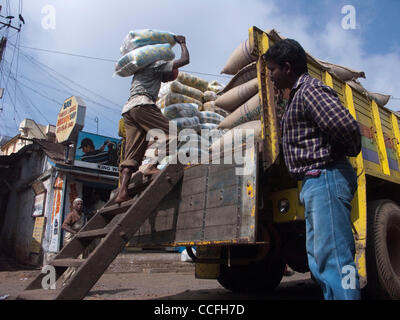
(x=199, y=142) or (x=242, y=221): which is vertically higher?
(x=199, y=142)

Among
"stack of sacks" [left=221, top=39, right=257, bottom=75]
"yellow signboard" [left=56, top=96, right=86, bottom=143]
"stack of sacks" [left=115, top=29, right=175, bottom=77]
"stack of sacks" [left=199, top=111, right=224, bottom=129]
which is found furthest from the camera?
"yellow signboard" [left=56, top=96, right=86, bottom=143]

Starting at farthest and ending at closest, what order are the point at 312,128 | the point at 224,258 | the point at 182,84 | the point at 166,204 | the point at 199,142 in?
the point at 182,84 → the point at 199,142 → the point at 224,258 → the point at 166,204 → the point at 312,128

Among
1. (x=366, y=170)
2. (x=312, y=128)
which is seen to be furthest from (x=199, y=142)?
(x=312, y=128)

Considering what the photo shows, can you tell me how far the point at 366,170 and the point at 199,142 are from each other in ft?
6.96

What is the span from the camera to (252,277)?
454 centimetres

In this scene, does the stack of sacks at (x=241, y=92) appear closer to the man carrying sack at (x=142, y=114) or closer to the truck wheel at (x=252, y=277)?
the man carrying sack at (x=142, y=114)

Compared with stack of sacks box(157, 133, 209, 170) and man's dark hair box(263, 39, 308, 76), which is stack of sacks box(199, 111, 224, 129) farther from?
man's dark hair box(263, 39, 308, 76)

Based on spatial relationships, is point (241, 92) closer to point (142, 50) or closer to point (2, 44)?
point (142, 50)

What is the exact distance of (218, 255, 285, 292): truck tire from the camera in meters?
4.49

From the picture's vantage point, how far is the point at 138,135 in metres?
3.23

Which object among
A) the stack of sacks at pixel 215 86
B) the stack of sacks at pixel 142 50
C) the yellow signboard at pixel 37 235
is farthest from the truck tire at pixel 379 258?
the yellow signboard at pixel 37 235

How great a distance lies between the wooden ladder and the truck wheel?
1985 mm

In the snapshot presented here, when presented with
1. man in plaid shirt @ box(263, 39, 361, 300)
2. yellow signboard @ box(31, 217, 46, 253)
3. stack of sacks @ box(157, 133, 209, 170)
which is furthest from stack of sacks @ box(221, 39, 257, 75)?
yellow signboard @ box(31, 217, 46, 253)

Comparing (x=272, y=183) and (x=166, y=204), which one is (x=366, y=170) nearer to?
(x=272, y=183)
